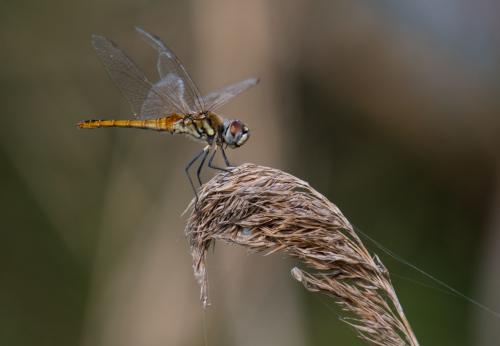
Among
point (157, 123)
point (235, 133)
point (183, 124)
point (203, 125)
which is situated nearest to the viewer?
point (235, 133)

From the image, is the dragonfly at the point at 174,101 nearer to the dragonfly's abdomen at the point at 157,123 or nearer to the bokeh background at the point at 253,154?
the dragonfly's abdomen at the point at 157,123

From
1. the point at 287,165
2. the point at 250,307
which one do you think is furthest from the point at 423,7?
the point at 250,307

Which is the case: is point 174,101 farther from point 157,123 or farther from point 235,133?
point 235,133

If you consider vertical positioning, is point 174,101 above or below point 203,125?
above

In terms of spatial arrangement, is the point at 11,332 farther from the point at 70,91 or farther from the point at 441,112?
the point at 441,112

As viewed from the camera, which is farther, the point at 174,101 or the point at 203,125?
the point at 174,101

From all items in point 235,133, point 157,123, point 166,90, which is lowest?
point 235,133

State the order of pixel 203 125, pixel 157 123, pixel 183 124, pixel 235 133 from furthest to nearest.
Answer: pixel 157 123 < pixel 183 124 < pixel 203 125 < pixel 235 133

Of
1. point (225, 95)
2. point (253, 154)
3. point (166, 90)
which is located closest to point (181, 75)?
point (166, 90)
